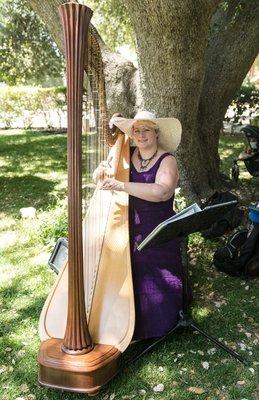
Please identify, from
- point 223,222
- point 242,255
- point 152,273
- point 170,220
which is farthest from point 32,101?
point 170,220

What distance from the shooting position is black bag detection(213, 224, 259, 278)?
13.5 feet

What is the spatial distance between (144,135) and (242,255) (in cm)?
166

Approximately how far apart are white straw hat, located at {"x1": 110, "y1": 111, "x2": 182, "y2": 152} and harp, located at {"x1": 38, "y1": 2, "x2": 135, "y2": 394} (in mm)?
192

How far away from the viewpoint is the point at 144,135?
10.3ft

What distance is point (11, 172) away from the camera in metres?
8.24

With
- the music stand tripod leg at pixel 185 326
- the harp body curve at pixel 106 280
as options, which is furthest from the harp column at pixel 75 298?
the music stand tripod leg at pixel 185 326

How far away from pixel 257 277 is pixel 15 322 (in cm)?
216

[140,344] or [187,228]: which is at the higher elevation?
[187,228]

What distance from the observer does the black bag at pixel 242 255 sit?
13.5 ft

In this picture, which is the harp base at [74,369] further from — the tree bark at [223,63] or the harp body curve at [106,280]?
the tree bark at [223,63]

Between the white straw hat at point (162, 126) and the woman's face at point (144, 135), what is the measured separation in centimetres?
5

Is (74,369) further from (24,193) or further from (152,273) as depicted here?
(24,193)

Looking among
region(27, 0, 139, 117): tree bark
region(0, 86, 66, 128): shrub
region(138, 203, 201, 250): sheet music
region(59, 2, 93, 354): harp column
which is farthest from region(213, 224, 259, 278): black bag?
region(0, 86, 66, 128): shrub

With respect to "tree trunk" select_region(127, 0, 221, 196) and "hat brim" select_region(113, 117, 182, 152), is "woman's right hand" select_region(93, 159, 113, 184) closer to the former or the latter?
"hat brim" select_region(113, 117, 182, 152)
